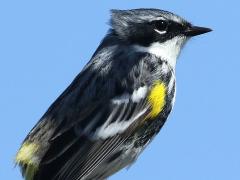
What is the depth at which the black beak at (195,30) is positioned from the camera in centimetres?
1527

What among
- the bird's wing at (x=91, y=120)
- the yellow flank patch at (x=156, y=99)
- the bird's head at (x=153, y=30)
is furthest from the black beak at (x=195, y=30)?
the bird's wing at (x=91, y=120)

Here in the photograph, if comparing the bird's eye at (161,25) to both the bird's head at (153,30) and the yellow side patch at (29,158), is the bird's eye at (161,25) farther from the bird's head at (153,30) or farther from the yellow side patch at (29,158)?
the yellow side patch at (29,158)

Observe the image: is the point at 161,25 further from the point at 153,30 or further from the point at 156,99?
the point at 156,99

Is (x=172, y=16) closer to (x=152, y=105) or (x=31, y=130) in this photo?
(x=152, y=105)

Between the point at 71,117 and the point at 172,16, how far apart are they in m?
2.19

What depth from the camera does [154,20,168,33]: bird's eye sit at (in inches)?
593

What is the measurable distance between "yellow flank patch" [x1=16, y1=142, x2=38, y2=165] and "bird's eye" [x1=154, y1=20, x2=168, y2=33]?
7.78ft

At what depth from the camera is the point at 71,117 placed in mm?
13852

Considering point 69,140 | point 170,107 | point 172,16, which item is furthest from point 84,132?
point 172,16

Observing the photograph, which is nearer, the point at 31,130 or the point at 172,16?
the point at 31,130

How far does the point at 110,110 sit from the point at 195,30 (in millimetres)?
1861

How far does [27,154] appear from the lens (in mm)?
13656

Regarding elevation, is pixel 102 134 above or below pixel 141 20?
below

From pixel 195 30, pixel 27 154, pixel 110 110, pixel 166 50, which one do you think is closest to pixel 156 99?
pixel 110 110
